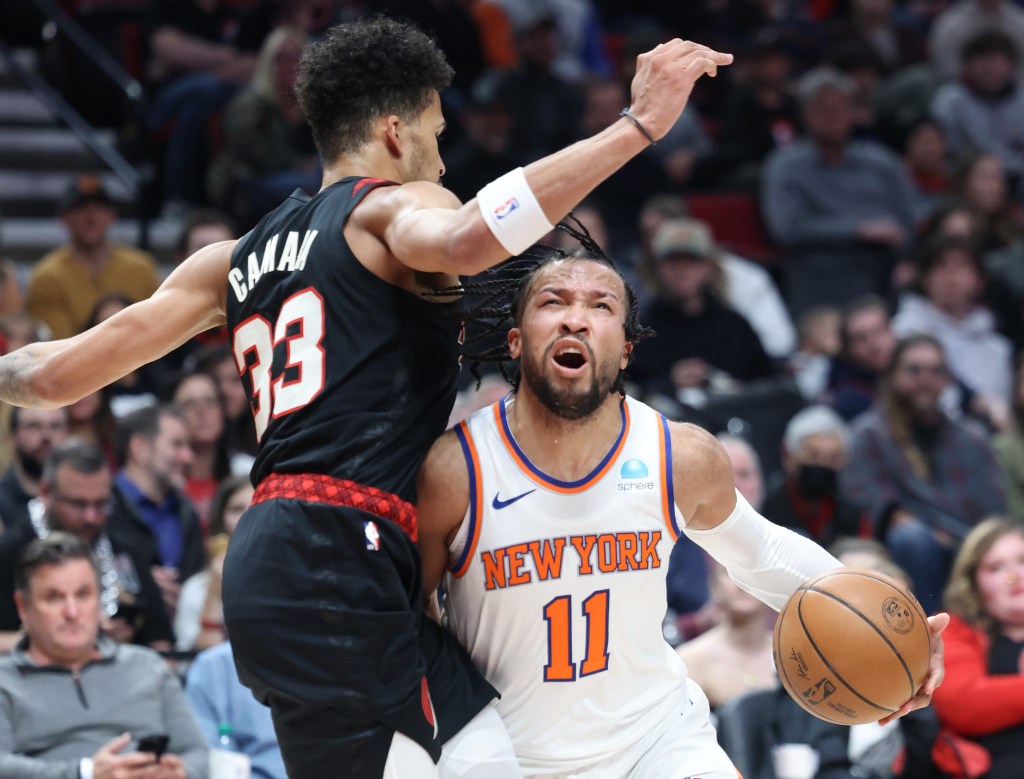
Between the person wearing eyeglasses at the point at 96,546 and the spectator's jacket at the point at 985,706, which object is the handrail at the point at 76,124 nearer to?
the person wearing eyeglasses at the point at 96,546

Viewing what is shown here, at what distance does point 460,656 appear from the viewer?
13.4 feet

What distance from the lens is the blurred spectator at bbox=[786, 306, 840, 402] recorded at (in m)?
10.2

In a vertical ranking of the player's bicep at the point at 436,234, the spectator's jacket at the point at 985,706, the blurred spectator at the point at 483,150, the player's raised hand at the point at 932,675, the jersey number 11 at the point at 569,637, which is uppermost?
the blurred spectator at the point at 483,150

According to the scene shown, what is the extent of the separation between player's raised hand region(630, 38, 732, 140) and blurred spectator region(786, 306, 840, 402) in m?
6.68

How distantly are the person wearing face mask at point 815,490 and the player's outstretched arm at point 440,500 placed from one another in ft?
14.8

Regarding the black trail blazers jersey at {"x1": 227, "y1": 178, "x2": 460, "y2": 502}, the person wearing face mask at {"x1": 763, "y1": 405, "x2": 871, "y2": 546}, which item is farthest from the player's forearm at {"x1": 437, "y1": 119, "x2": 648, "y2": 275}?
the person wearing face mask at {"x1": 763, "y1": 405, "x2": 871, "y2": 546}

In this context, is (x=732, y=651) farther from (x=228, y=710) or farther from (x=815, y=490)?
(x=228, y=710)

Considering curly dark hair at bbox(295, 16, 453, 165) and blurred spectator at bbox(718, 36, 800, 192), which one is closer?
curly dark hair at bbox(295, 16, 453, 165)

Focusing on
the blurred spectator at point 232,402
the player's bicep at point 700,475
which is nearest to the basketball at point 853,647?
the player's bicep at point 700,475

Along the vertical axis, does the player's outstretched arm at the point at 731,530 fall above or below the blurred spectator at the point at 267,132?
below

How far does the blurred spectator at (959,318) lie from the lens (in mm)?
10406

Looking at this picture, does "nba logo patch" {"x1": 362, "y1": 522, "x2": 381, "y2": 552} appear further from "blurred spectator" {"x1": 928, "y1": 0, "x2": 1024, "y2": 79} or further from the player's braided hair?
"blurred spectator" {"x1": 928, "y1": 0, "x2": 1024, "y2": 79}

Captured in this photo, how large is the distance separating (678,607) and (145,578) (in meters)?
2.57

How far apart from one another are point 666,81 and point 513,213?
0.44 m
